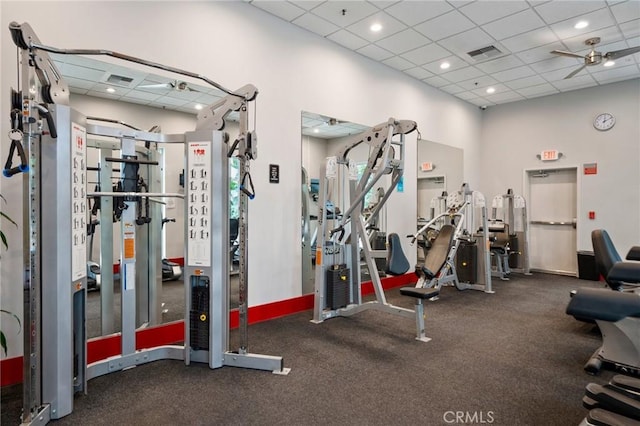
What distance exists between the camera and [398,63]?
5.65m

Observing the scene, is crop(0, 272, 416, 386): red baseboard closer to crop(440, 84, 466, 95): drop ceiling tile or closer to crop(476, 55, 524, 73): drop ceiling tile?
crop(476, 55, 524, 73): drop ceiling tile

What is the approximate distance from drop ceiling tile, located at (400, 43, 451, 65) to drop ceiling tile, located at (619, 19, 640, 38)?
210cm

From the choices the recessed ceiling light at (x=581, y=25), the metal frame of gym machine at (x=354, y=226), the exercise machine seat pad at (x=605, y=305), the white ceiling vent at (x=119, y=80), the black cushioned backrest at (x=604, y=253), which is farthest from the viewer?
the recessed ceiling light at (x=581, y=25)

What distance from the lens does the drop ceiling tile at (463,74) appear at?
5906 millimetres

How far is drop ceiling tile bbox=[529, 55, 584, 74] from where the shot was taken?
5.45 m

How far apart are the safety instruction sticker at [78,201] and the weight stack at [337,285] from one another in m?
2.40

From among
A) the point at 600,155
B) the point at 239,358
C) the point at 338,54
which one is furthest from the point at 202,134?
the point at 600,155

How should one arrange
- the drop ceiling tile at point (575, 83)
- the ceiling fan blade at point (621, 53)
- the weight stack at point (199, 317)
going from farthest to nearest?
the drop ceiling tile at point (575, 83) → the ceiling fan blade at point (621, 53) → the weight stack at point (199, 317)

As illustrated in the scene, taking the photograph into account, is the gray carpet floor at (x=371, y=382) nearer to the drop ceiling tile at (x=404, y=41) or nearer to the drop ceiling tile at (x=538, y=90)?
the drop ceiling tile at (x=404, y=41)

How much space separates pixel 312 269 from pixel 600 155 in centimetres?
598

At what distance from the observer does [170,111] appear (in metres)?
3.64

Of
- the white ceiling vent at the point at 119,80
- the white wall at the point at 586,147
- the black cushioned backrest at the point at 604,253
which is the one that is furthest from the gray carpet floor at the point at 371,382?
the white wall at the point at 586,147

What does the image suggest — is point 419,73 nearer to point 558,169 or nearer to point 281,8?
point 281,8

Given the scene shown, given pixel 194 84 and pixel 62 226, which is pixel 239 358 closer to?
pixel 62 226
